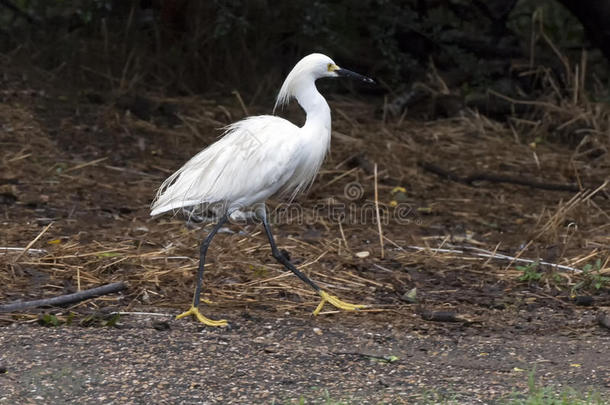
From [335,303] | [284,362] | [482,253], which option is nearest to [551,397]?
[284,362]

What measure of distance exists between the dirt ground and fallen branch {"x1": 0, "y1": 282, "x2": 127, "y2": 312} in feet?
0.16

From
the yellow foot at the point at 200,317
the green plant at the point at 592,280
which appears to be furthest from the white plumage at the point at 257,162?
the green plant at the point at 592,280

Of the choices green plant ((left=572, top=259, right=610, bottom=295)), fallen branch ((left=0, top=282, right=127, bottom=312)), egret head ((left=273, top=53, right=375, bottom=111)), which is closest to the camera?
fallen branch ((left=0, top=282, right=127, bottom=312))

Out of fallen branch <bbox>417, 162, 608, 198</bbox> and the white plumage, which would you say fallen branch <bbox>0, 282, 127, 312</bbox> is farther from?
fallen branch <bbox>417, 162, 608, 198</bbox>

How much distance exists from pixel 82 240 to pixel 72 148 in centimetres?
201

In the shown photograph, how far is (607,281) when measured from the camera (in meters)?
5.49

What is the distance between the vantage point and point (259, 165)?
5.06 meters

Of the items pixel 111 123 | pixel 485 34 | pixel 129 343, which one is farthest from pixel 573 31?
pixel 129 343

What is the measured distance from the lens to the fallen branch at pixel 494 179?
7.34 meters

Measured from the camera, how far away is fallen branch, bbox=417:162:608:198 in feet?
24.1

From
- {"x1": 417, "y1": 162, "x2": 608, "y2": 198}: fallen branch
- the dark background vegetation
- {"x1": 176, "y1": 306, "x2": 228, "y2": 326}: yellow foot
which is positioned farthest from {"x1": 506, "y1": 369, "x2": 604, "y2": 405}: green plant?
the dark background vegetation

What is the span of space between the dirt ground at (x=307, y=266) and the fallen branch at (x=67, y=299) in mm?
48

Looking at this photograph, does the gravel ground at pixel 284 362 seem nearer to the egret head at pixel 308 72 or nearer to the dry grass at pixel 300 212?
the dry grass at pixel 300 212

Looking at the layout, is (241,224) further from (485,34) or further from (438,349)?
(485,34)
